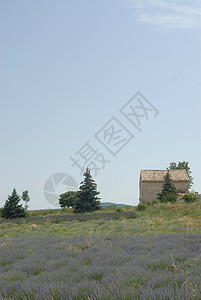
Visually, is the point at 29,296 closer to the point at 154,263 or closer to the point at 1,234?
Result: the point at 154,263

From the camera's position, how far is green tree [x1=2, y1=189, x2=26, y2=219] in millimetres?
27523

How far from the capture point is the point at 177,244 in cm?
633

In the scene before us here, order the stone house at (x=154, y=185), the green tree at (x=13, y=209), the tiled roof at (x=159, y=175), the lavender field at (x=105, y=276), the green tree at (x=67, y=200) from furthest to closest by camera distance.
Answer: the tiled roof at (x=159, y=175), the stone house at (x=154, y=185), the green tree at (x=67, y=200), the green tree at (x=13, y=209), the lavender field at (x=105, y=276)

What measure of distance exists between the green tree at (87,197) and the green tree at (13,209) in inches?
205

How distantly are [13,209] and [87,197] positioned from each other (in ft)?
23.1

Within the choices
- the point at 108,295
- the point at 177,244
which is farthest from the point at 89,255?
the point at 108,295

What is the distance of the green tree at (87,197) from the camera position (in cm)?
2838

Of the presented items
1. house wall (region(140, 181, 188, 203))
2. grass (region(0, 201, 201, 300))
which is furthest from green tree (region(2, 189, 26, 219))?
grass (region(0, 201, 201, 300))

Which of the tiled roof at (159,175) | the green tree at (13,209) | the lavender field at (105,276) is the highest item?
the tiled roof at (159,175)

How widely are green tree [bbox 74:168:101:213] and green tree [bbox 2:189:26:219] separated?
17.1 ft

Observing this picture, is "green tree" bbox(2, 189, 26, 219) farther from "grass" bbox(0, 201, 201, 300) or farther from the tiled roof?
"grass" bbox(0, 201, 201, 300)

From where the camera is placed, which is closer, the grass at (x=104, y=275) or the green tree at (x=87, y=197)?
the grass at (x=104, y=275)

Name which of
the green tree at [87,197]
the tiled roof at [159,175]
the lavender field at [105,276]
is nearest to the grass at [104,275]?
the lavender field at [105,276]

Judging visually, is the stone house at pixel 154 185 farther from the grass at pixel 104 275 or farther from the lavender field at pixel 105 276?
the lavender field at pixel 105 276
